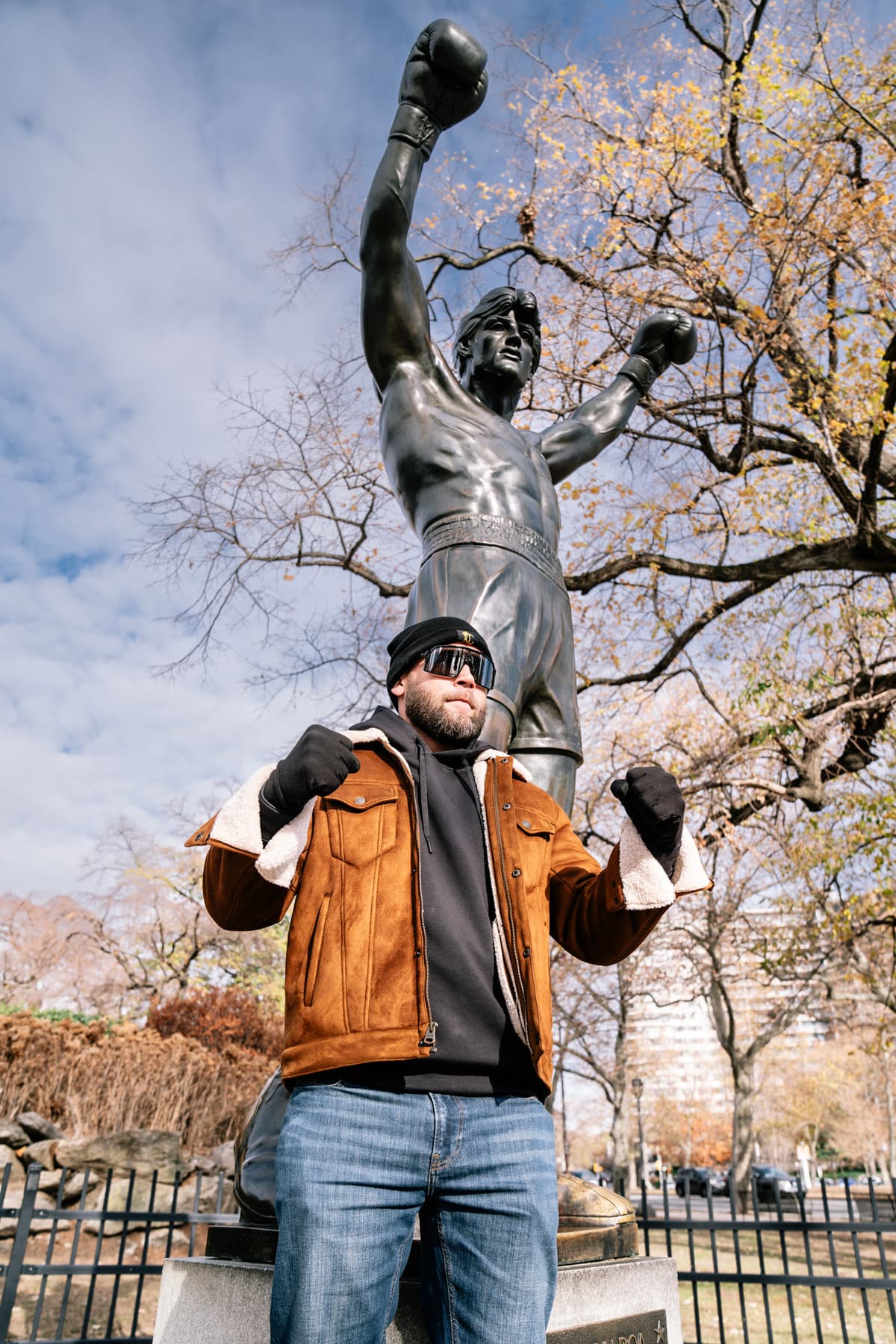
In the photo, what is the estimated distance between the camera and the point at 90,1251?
9328 millimetres

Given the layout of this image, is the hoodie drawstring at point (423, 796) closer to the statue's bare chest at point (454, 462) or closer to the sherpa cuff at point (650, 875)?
the sherpa cuff at point (650, 875)

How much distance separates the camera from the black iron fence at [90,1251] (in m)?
5.17

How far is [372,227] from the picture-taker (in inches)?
139

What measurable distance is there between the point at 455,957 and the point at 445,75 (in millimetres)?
3201

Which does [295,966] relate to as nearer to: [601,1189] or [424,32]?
[601,1189]

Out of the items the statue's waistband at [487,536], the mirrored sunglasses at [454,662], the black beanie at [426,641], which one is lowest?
the mirrored sunglasses at [454,662]

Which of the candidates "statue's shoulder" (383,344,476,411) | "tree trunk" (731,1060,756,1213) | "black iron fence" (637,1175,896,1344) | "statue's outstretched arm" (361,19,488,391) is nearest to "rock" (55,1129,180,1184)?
"black iron fence" (637,1175,896,1344)

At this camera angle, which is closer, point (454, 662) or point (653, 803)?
point (653, 803)

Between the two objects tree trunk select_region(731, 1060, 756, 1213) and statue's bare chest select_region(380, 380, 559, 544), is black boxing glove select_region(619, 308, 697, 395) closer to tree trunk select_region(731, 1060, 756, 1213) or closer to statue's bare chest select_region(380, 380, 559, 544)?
statue's bare chest select_region(380, 380, 559, 544)

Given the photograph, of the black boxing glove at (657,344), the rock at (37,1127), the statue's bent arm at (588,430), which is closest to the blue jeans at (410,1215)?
the statue's bent arm at (588,430)

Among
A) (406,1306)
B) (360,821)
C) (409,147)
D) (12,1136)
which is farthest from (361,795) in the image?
(12,1136)

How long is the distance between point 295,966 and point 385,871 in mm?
241

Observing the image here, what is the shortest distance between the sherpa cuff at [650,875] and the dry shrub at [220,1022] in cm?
1707

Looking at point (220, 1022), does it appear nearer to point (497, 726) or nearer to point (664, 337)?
point (664, 337)
